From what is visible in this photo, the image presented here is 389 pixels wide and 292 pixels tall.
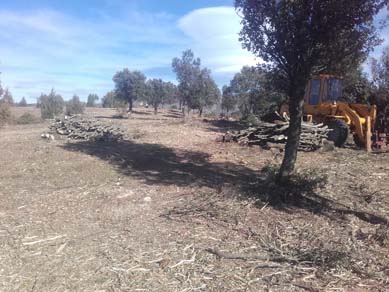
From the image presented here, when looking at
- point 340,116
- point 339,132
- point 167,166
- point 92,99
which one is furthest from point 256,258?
point 92,99

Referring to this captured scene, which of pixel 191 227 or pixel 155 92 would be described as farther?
pixel 155 92

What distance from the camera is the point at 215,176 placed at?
944 cm

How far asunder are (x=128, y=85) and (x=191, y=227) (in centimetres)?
5143

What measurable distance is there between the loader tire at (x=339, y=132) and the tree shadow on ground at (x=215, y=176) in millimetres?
4883

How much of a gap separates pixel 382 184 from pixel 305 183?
1975mm

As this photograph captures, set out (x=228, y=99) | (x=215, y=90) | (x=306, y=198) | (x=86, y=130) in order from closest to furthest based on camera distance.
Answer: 1. (x=306, y=198)
2. (x=86, y=130)
3. (x=215, y=90)
4. (x=228, y=99)

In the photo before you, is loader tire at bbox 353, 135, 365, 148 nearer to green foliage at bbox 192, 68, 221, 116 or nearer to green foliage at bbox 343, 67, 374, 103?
green foliage at bbox 343, 67, 374, 103

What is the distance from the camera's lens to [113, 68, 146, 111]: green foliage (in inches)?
2208

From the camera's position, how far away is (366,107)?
15.5 metres

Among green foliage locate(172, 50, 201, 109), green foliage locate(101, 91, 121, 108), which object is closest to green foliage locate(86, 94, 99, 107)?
green foliage locate(101, 91, 121, 108)

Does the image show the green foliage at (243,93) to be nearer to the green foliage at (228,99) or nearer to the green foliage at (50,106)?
the green foliage at (228,99)

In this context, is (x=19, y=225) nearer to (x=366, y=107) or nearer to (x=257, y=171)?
(x=257, y=171)

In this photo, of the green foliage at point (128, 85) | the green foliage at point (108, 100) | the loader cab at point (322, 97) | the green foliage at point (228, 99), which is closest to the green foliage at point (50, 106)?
the green foliage at point (128, 85)

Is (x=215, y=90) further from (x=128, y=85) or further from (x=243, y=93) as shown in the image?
(x=128, y=85)
